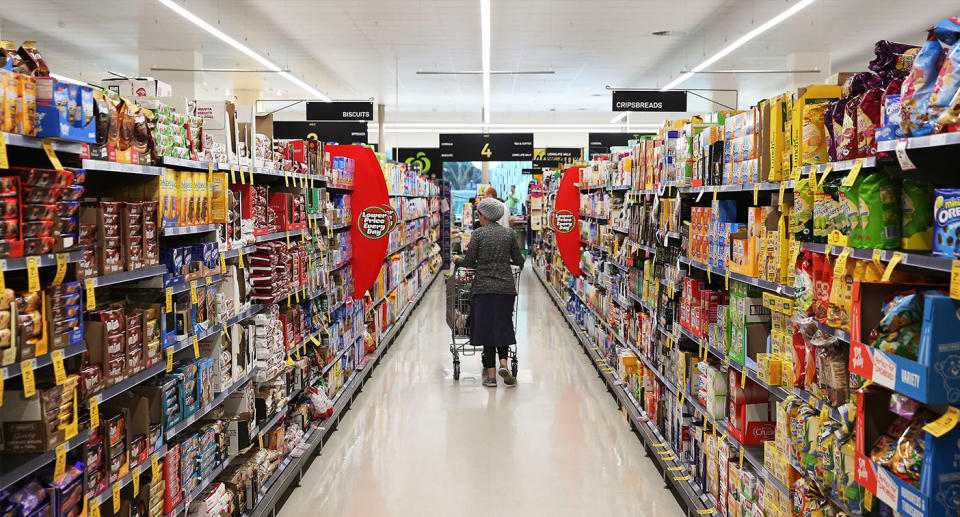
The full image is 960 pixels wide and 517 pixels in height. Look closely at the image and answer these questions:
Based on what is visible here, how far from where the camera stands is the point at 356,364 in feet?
23.1

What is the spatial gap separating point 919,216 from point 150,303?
2770 mm

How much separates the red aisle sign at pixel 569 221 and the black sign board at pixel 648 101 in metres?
2.76

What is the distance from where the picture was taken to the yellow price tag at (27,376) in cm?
206

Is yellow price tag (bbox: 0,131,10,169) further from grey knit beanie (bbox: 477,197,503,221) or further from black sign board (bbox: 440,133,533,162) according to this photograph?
black sign board (bbox: 440,133,533,162)

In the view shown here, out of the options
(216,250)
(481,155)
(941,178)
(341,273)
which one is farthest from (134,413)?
(481,155)

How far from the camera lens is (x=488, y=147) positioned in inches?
659

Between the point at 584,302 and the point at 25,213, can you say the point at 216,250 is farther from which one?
the point at 584,302

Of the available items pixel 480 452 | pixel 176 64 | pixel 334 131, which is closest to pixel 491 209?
pixel 480 452

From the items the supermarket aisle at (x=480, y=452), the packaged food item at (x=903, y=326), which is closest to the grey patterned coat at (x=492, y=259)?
the supermarket aisle at (x=480, y=452)

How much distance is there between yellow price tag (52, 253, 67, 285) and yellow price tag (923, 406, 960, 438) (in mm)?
2461

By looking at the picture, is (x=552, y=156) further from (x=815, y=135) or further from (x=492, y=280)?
(x=815, y=135)

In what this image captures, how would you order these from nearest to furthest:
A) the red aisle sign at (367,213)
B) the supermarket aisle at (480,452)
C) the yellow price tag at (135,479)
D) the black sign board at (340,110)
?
the yellow price tag at (135,479) → the supermarket aisle at (480,452) → the red aisle sign at (367,213) → the black sign board at (340,110)

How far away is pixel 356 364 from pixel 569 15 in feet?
22.5

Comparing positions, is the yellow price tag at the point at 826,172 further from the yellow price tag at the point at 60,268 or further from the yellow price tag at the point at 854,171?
the yellow price tag at the point at 60,268
